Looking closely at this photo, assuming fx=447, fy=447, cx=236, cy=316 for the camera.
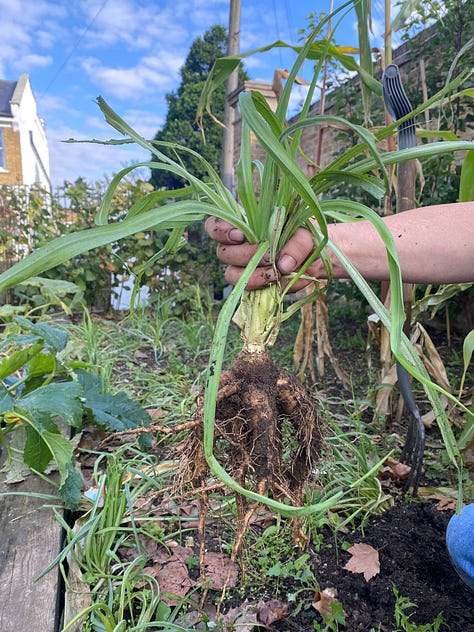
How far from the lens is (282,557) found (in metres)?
1.17

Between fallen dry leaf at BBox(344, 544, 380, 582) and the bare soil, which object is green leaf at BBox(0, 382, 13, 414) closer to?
the bare soil

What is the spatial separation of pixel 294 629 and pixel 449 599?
370mm

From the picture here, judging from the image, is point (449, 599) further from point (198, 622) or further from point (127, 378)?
point (127, 378)

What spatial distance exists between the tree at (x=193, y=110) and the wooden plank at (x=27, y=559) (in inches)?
389

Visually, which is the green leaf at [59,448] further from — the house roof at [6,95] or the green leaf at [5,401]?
the house roof at [6,95]

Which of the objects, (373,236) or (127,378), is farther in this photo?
(127,378)

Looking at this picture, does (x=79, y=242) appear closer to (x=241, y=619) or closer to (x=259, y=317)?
(x=259, y=317)

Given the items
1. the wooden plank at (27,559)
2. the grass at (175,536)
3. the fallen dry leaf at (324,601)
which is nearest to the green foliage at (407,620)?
the grass at (175,536)

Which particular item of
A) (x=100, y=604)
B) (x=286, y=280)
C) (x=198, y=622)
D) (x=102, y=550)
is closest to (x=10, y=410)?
(x=102, y=550)

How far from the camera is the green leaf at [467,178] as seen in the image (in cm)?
120

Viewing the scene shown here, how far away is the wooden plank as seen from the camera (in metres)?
0.91

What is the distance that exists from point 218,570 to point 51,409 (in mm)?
606

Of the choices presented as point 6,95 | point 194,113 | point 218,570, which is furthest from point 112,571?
point 6,95

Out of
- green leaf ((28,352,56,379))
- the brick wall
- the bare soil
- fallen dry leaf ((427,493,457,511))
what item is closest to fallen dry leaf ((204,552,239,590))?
the bare soil
